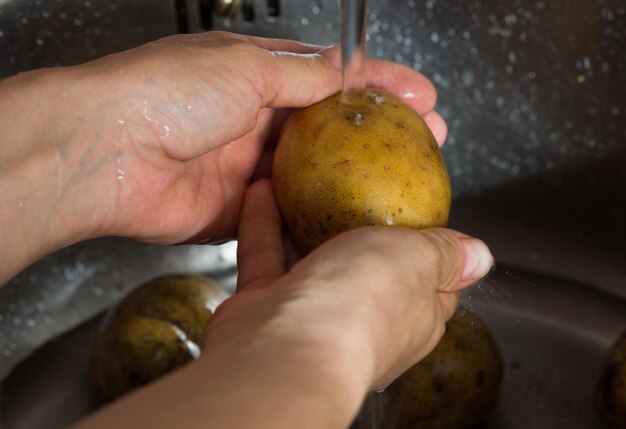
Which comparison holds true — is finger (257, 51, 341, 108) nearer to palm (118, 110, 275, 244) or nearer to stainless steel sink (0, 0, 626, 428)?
palm (118, 110, 275, 244)

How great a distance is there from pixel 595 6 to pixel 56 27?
0.75 metres

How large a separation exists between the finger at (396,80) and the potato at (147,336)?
0.38 meters

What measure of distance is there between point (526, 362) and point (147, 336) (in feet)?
1.73

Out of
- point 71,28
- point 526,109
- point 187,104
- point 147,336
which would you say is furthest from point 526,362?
point 71,28

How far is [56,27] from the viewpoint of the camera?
3.59ft

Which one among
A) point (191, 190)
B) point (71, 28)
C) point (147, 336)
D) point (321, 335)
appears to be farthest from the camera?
point (71, 28)

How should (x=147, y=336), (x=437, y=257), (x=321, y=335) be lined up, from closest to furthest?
1. (x=321, y=335)
2. (x=437, y=257)
3. (x=147, y=336)

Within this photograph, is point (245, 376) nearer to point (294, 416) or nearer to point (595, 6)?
point (294, 416)

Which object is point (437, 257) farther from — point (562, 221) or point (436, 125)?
point (562, 221)

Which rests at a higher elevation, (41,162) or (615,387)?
(41,162)

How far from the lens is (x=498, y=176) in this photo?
1.33 meters

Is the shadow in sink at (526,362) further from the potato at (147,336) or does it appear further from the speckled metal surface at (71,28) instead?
the speckled metal surface at (71,28)

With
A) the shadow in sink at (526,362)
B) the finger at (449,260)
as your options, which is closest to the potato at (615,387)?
the shadow in sink at (526,362)

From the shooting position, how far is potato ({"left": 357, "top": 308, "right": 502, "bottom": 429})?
85 centimetres
